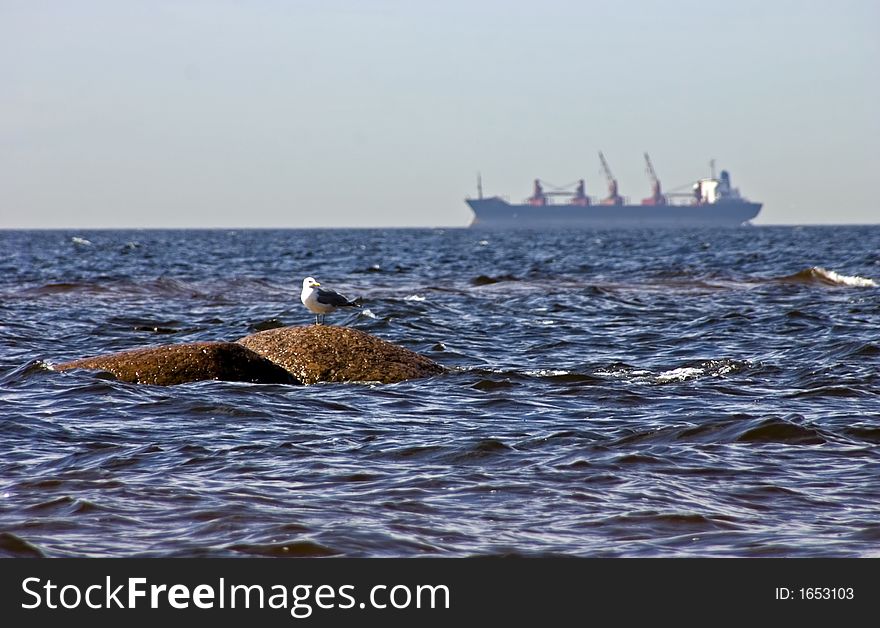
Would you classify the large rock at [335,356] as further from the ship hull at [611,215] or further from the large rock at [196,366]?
the ship hull at [611,215]

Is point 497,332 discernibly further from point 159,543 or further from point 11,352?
point 159,543

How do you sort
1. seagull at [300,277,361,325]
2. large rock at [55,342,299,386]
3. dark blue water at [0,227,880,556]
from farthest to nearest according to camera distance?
1. seagull at [300,277,361,325]
2. large rock at [55,342,299,386]
3. dark blue water at [0,227,880,556]

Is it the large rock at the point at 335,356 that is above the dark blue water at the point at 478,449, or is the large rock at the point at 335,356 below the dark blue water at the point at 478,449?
above

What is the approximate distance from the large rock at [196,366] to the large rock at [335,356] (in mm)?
326

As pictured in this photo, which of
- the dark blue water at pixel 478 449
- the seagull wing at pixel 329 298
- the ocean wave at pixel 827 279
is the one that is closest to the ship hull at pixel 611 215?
the ocean wave at pixel 827 279

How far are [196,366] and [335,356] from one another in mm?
1414

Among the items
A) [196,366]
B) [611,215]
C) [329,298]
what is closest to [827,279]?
[329,298]

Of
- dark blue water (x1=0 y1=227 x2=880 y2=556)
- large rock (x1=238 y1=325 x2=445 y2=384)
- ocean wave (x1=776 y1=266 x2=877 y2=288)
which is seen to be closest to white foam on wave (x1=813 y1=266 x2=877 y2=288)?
ocean wave (x1=776 y1=266 x2=877 y2=288)

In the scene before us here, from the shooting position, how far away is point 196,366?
454 inches

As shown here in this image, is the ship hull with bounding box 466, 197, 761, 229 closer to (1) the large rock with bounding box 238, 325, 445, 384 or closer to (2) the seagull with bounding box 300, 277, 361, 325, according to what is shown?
(2) the seagull with bounding box 300, 277, 361, 325

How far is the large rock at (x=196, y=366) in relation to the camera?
11477 millimetres

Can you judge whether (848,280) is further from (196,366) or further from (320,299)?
(196,366)

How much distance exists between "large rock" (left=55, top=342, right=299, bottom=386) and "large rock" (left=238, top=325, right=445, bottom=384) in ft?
1.07

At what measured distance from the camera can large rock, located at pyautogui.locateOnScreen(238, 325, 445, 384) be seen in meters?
12.0
